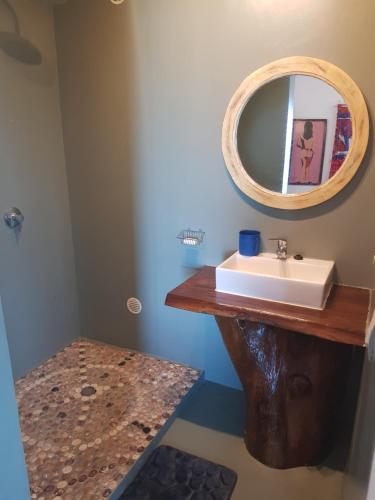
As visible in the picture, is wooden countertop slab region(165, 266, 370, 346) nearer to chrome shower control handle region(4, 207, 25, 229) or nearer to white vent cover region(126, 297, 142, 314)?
white vent cover region(126, 297, 142, 314)

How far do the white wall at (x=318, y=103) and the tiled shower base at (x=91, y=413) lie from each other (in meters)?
1.45

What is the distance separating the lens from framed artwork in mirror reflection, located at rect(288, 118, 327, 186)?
1514 mm

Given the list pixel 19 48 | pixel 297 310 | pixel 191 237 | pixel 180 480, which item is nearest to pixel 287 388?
pixel 297 310

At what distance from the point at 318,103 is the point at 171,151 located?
77 cm

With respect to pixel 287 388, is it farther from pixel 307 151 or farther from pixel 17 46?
pixel 17 46

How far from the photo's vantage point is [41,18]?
6.19 feet

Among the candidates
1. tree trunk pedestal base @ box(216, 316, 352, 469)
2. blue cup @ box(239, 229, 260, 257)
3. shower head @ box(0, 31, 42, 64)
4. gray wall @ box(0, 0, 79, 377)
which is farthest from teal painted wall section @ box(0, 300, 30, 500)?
shower head @ box(0, 31, 42, 64)

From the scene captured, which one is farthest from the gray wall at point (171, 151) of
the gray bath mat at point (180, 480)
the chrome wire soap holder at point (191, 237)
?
the gray bath mat at point (180, 480)

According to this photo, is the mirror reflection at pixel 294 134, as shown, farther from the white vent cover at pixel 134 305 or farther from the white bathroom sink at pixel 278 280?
the white vent cover at pixel 134 305

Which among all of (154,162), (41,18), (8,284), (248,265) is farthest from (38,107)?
(248,265)

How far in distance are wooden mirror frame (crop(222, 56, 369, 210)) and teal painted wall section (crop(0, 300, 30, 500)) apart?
4.22 ft

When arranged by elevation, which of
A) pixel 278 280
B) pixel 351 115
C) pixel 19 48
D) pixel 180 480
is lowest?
pixel 180 480

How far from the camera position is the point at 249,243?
5.45 ft

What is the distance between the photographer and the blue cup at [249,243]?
1661mm
